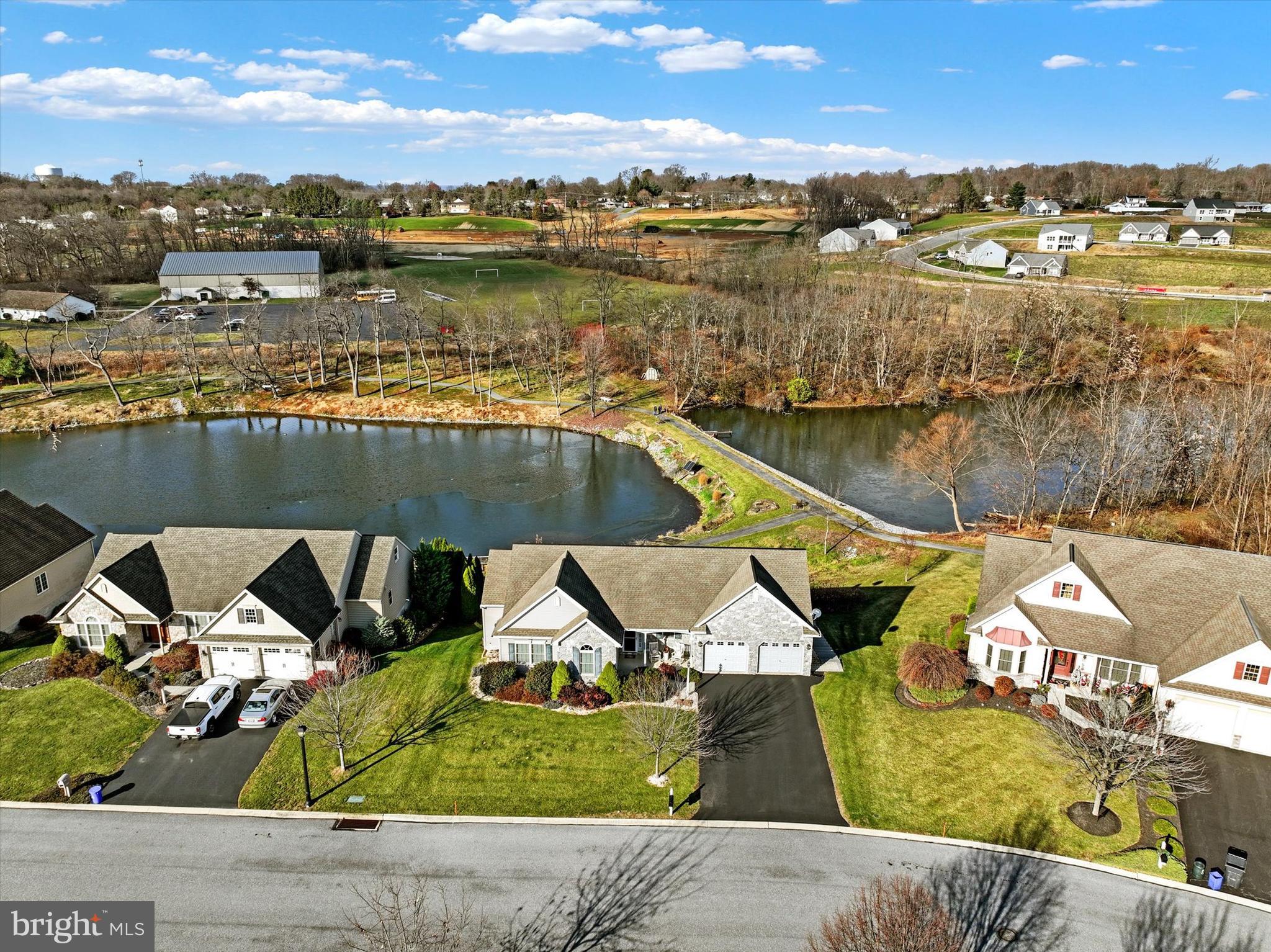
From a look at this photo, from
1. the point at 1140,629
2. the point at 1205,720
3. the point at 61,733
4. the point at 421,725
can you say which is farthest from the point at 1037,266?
the point at 61,733

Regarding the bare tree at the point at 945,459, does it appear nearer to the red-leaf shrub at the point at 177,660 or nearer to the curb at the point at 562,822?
the curb at the point at 562,822

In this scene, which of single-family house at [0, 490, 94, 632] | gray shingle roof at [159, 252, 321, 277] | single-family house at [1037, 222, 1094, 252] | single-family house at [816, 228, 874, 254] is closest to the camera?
single-family house at [0, 490, 94, 632]

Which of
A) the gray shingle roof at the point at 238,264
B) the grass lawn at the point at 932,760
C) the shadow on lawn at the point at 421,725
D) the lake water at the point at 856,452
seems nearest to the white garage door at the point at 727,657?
the grass lawn at the point at 932,760

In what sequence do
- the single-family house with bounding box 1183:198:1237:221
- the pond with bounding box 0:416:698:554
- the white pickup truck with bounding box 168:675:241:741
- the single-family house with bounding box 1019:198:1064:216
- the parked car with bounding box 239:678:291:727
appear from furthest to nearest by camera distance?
the single-family house with bounding box 1019:198:1064:216, the single-family house with bounding box 1183:198:1237:221, the pond with bounding box 0:416:698:554, the parked car with bounding box 239:678:291:727, the white pickup truck with bounding box 168:675:241:741

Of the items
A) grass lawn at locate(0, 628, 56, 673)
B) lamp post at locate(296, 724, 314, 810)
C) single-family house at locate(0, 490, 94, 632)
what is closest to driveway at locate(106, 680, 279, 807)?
lamp post at locate(296, 724, 314, 810)

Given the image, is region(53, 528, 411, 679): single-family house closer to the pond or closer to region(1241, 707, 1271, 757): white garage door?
the pond

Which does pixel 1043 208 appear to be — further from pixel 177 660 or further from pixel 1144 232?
pixel 177 660

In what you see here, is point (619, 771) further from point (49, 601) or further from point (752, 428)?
point (752, 428)
